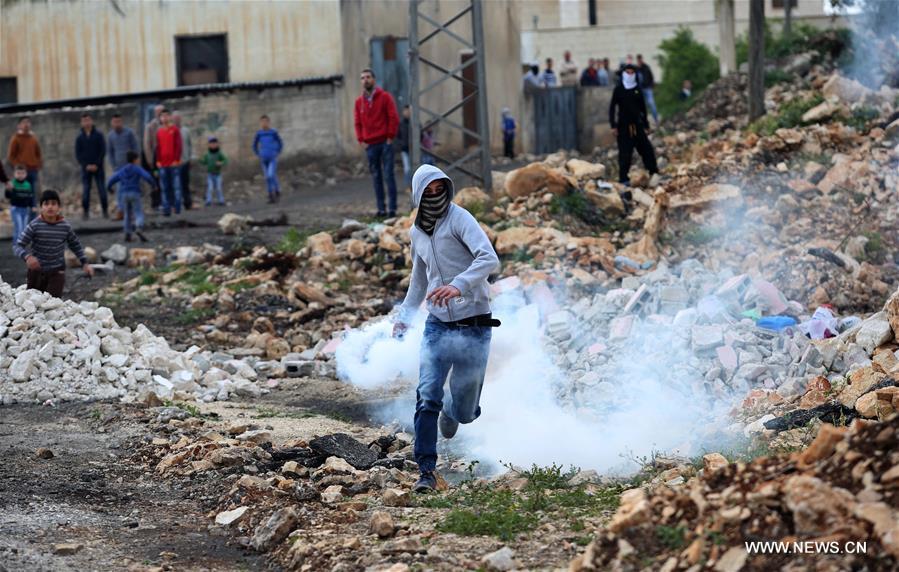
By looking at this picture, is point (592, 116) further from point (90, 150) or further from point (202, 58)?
point (90, 150)

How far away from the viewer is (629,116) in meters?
17.5

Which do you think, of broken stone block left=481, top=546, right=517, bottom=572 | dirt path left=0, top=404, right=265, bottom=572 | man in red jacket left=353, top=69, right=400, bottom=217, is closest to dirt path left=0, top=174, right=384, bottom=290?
man in red jacket left=353, top=69, right=400, bottom=217

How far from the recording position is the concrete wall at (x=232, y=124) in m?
25.9

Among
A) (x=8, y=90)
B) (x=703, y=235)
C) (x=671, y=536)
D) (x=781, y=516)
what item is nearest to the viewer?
(x=781, y=516)

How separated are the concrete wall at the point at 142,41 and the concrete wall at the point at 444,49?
17.4 inches

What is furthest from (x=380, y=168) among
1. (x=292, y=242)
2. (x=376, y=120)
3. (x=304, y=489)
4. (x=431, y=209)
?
(x=304, y=489)

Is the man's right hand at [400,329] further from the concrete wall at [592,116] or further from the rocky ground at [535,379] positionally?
the concrete wall at [592,116]

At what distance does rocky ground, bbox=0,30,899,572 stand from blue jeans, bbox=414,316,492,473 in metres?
0.27

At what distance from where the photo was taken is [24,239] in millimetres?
12695

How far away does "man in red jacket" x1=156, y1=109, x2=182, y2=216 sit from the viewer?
2128cm

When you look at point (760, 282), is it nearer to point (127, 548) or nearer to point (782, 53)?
point (127, 548)

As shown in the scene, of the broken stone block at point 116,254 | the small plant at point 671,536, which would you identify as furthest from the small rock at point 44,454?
the broken stone block at point 116,254

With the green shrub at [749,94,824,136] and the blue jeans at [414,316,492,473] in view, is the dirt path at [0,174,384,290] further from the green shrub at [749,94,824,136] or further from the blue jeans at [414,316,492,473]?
the blue jeans at [414,316,492,473]

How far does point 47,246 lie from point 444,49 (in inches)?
667
